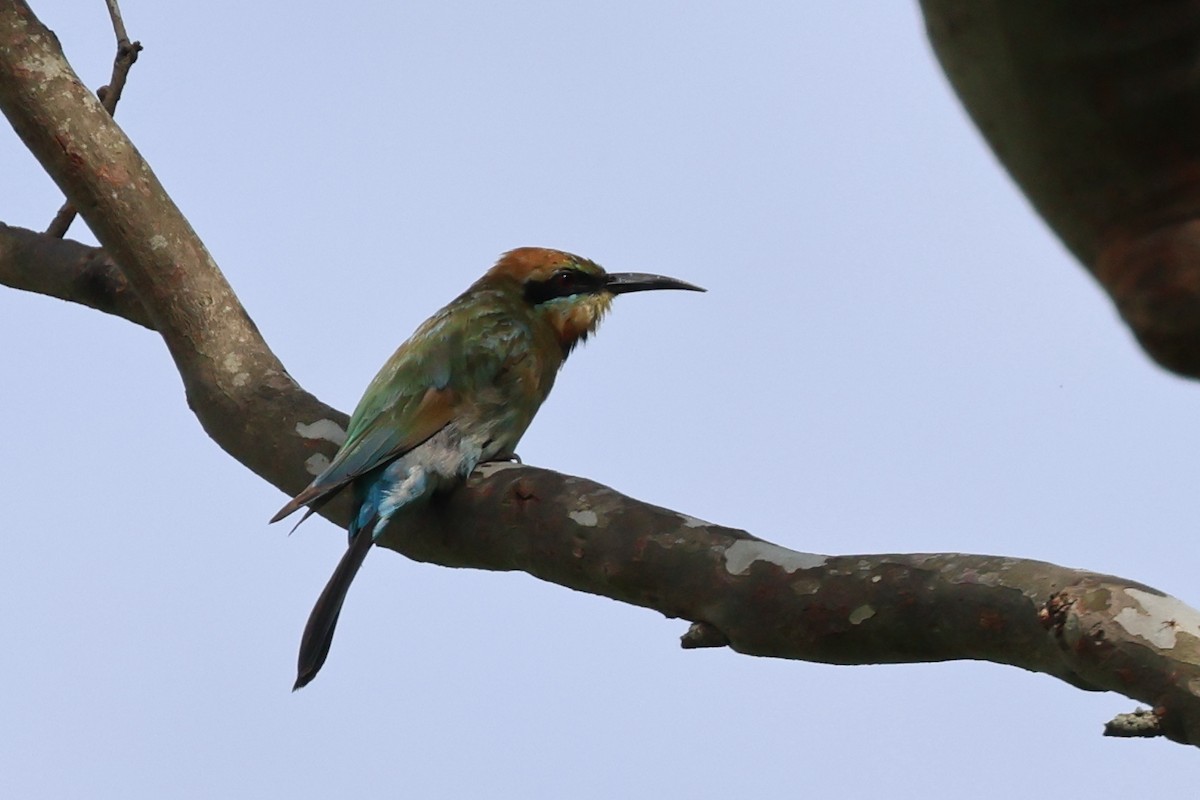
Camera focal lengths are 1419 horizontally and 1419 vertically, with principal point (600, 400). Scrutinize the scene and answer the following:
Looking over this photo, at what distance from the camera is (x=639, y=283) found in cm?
444

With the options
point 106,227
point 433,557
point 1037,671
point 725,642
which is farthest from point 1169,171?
point 106,227

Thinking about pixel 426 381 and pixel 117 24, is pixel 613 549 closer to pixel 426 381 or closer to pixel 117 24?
pixel 426 381

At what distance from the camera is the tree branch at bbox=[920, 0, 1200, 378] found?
0.79m

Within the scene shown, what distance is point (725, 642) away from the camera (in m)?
2.23

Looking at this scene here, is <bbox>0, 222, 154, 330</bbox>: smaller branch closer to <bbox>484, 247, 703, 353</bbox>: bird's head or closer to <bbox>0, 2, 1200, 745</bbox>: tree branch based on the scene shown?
<bbox>0, 2, 1200, 745</bbox>: tree branch

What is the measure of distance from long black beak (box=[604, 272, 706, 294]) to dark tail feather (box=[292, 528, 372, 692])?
146cm

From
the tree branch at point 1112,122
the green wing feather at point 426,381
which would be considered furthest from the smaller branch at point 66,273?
the tree branch at point 1112,122

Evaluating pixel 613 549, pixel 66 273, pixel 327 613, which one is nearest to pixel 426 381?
pixel 327 613

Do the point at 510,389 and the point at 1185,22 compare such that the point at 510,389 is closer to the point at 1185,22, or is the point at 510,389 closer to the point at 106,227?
the point at 106,227

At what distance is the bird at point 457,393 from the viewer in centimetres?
315

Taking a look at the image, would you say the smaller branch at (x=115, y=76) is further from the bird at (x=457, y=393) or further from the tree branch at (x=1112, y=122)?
the tree branch at (x=1112, y=122)

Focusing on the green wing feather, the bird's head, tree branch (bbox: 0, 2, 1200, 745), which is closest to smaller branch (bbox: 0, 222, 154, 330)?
tree branch (bbox: 0, 2, 1200, 745)

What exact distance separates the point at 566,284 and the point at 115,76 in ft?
4.62

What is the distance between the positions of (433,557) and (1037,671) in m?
1.35
